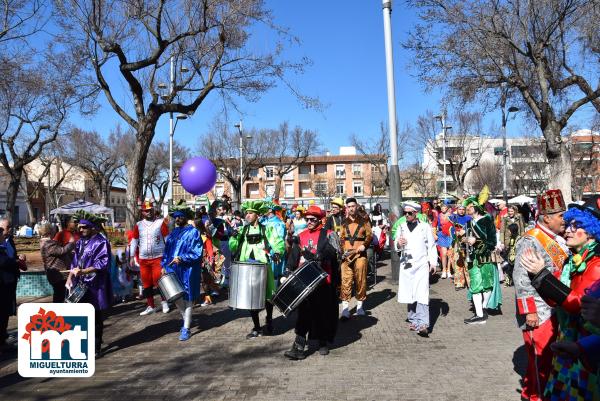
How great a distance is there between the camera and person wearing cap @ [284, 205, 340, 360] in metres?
6.03

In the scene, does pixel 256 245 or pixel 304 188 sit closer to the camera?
pixel 256 245

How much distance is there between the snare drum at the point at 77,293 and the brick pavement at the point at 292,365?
2.69 feet

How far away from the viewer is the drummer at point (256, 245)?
6.96 metres

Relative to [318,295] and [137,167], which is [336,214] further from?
[137,167]

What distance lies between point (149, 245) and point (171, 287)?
5.76ft

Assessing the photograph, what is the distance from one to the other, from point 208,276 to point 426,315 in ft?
15.3

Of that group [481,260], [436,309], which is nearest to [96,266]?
[481,260]

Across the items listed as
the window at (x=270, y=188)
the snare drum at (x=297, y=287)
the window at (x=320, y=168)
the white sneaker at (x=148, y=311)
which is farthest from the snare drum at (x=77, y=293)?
the window at (x=320, y=168)

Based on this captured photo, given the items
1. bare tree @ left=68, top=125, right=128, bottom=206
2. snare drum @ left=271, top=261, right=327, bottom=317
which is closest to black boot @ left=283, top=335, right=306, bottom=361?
snare drum @ left=271, top=261, right=327, bottom=317

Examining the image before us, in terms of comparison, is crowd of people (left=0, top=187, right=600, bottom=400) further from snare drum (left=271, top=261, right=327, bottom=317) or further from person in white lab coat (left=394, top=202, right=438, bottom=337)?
snare drum (left=271, top=261, right=327, bottom=317)

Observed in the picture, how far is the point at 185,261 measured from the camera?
23.6 ft

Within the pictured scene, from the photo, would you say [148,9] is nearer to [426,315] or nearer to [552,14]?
[426,315]

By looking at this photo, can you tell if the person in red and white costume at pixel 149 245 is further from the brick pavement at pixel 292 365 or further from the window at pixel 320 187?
the window at pixel 320 187

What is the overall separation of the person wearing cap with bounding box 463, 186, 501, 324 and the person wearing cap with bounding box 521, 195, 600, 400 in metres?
4.28
